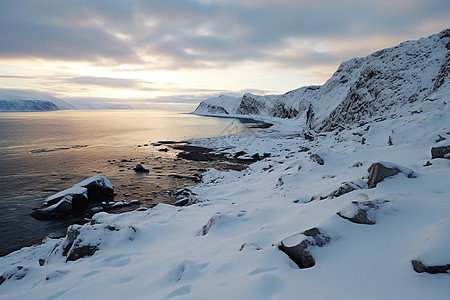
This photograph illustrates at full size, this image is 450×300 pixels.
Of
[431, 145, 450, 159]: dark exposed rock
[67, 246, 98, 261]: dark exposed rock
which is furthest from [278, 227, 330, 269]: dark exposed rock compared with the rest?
[431, 145, 450, 159]: dark exposed rock

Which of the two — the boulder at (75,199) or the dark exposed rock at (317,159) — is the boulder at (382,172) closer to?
the dark exposed rock at (317,159)

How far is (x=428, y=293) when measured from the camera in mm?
3104

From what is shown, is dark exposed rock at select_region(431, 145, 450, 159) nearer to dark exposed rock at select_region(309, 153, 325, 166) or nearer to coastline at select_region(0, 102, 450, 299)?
coastline at select_region(0, 102, 450, 299)

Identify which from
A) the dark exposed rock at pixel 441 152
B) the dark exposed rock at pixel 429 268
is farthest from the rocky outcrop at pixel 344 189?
the dark exposed rock at pixel 441 152

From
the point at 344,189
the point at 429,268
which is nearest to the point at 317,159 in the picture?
the point at 344,189

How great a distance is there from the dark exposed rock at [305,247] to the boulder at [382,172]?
2829 mm

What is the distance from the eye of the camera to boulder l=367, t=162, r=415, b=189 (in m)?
6.50

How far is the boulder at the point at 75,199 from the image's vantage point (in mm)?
15930

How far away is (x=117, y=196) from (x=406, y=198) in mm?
19141

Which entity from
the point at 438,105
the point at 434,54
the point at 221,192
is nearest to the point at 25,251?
the point at 221,192

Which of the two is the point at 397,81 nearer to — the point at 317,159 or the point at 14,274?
the point at 317,159

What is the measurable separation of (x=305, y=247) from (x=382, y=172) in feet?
11.9

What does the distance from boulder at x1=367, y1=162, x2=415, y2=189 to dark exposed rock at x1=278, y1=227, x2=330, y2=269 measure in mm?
2829

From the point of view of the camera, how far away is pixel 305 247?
175 inches
